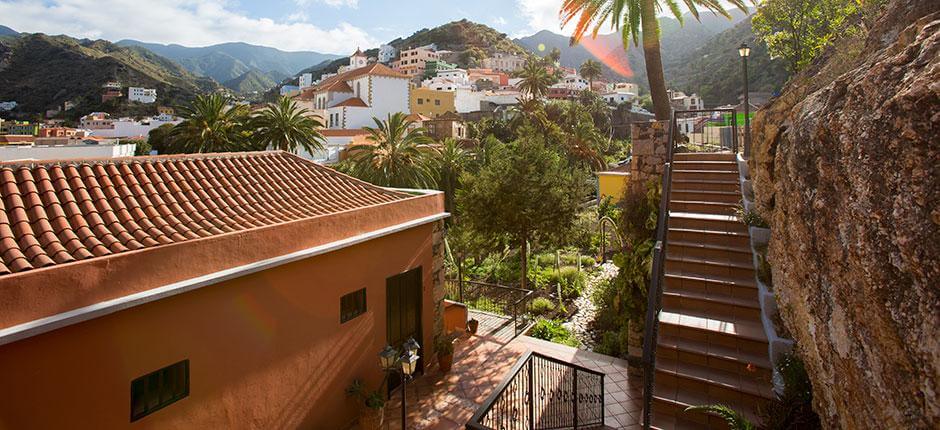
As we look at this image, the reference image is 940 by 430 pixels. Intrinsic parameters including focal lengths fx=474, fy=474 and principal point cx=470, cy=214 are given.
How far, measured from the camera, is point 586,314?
15992 millimetres

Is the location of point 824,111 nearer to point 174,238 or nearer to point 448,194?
point 174,238

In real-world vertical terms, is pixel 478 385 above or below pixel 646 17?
below

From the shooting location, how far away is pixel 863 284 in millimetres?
3172

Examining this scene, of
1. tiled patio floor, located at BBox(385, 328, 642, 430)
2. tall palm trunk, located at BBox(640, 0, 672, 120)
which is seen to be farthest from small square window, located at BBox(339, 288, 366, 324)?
tall palm trunk, located at BBox(640, 0, 672, 120)

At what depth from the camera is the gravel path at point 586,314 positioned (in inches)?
530

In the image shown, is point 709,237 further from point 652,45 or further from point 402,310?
point 652,45

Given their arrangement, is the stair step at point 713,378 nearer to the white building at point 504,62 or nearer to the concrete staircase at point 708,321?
the concrete staircase at point 708,321

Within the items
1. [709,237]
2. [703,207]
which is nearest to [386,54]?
[703,207]

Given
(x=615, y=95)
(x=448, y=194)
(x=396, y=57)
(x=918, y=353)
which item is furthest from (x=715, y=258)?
(x=396, y=57)

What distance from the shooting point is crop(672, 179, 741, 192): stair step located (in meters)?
9.31

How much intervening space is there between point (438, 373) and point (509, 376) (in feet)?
16.2

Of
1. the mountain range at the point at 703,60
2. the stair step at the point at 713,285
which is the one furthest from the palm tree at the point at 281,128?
the stair step at the point at 713,285

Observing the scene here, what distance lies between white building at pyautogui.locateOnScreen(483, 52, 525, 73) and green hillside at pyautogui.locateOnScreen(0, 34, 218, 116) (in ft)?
220

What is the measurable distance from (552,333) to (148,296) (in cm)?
1010
